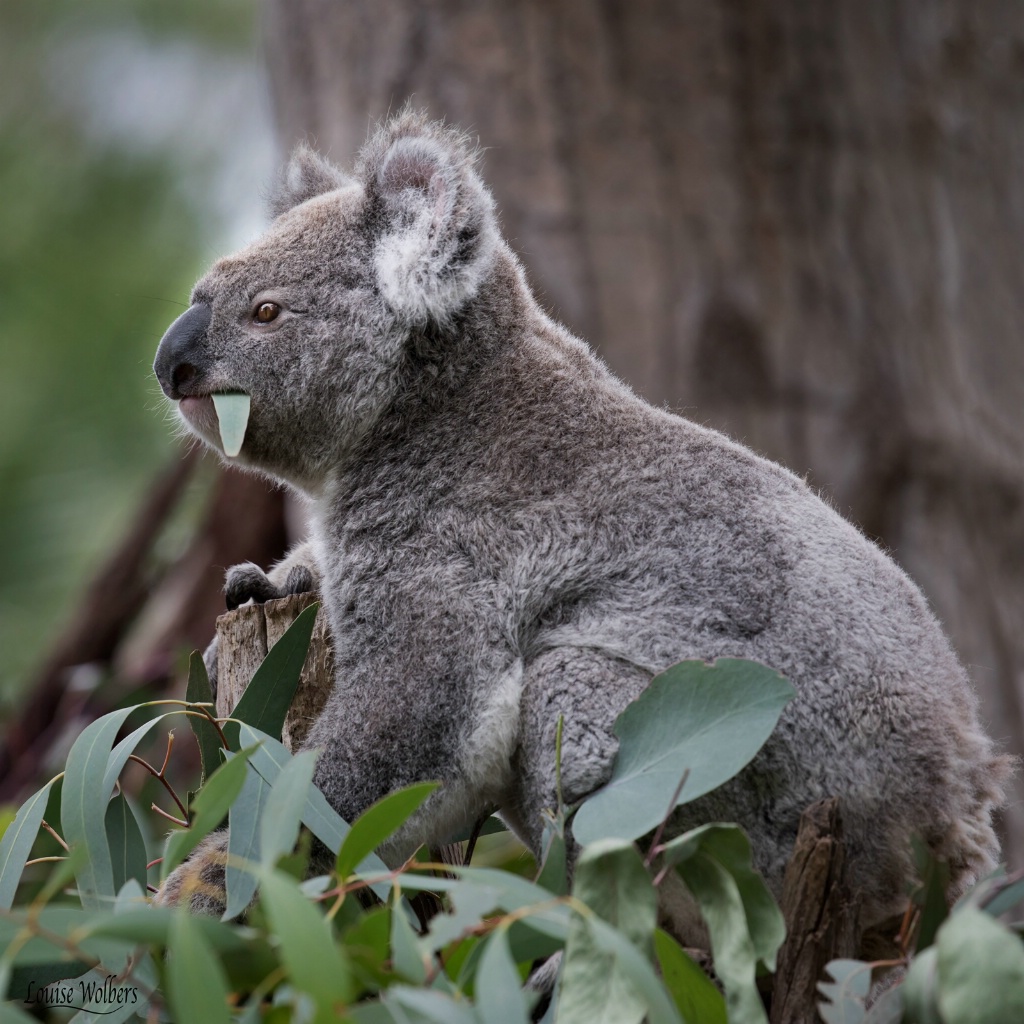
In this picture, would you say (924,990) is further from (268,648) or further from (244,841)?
(268,648)

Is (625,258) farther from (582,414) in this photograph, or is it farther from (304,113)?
(582,414)

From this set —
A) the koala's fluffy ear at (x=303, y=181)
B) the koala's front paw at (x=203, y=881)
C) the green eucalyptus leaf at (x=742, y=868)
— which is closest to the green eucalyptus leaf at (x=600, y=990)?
the green eucalyptus leaf at (x=742, y=868)

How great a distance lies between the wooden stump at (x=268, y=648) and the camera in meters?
2.29

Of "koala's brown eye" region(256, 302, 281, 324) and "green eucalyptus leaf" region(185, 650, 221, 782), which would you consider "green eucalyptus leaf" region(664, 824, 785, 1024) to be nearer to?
"green eucalyptus leaf" region(185, 650, 221, 782)

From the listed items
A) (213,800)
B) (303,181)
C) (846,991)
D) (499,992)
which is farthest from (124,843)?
(303,181)

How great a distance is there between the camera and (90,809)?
72.7 inches

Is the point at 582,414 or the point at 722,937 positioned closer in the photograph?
the point at 722,937

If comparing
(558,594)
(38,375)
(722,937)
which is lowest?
(38,375)

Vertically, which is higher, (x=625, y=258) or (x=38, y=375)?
(x=625, y=258)

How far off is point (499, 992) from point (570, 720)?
0.76 metres

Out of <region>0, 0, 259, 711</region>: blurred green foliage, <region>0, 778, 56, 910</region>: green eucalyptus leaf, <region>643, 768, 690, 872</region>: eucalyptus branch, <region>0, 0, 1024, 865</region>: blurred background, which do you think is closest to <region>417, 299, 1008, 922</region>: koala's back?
<region>643, 768, 690, 872</region>: eucalyptus branch

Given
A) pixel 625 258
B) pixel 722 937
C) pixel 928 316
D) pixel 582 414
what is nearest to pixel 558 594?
pixel 582 414

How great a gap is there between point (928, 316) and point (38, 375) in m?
7.42

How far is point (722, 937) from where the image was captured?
151 centimetres
